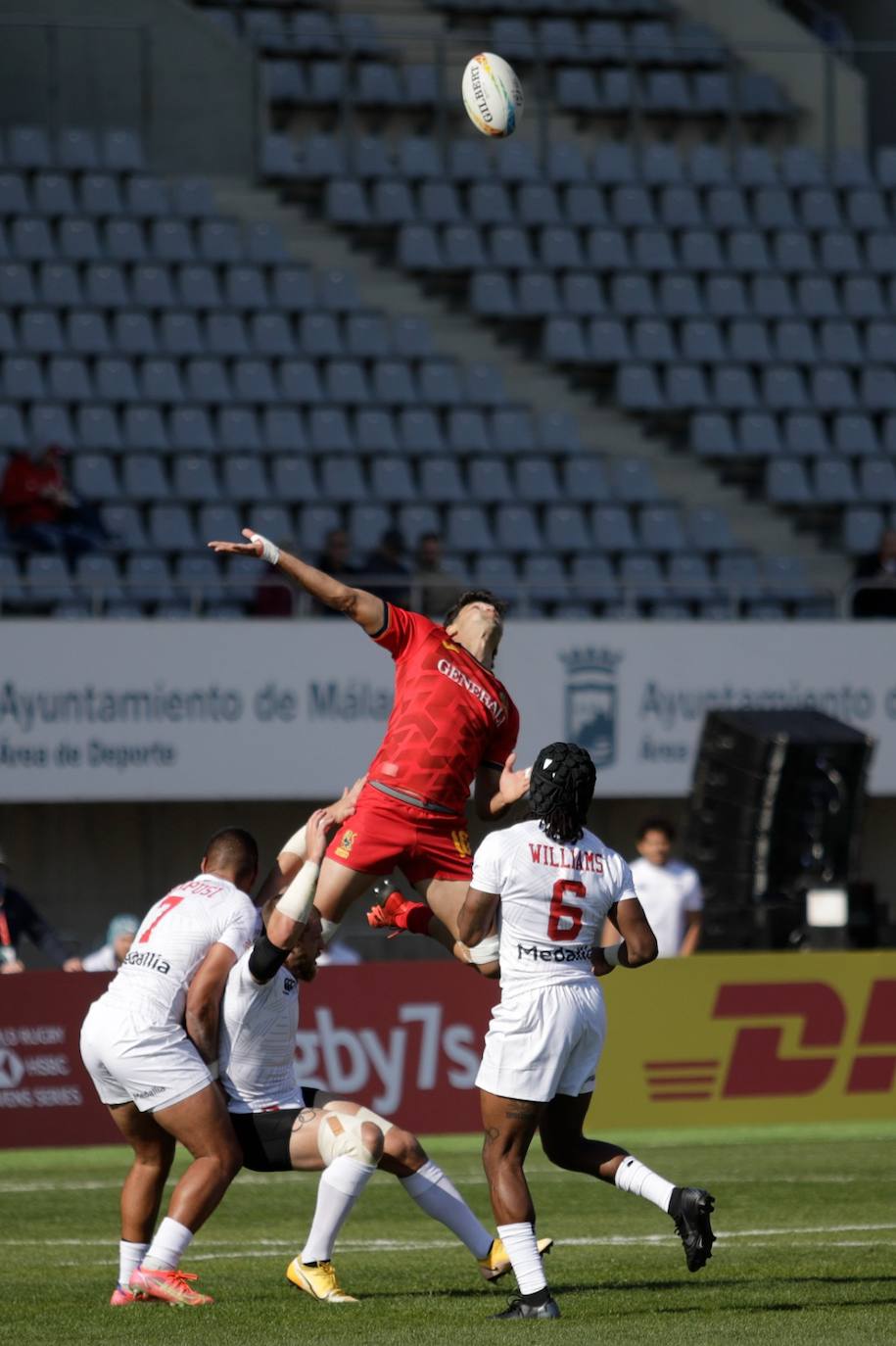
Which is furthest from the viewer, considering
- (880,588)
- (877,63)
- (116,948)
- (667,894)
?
(877,63)

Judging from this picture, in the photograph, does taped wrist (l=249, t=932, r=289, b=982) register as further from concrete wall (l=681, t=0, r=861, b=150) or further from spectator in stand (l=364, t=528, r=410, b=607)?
concrete wall (l=681, t=0, r=861, b=150)

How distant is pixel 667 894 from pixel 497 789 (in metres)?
6.59

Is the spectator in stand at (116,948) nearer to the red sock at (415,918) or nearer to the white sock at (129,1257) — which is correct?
the white sock at (129,1257)

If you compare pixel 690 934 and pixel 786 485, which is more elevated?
pixel 786 485

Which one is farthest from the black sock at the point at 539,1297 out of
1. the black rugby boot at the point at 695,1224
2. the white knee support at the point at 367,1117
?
the white knee support at the point at 367,1117

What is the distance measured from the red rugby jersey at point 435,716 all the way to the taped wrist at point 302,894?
97 cm

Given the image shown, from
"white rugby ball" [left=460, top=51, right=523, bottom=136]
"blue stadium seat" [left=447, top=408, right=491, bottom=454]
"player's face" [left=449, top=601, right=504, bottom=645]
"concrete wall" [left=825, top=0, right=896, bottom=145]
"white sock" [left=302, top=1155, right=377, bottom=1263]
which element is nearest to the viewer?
"white sock" [left=302, top=1155, right=377, bottom=1263]

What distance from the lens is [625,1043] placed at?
1487 centimetres

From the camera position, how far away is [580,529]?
70.7ft

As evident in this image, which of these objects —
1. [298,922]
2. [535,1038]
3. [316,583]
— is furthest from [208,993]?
[316,583]

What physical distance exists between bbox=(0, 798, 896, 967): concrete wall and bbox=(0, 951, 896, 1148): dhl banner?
4620 millimetres

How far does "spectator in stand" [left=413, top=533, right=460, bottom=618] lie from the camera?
60.5ft

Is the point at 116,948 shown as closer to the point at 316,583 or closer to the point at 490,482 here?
the point at 316,583

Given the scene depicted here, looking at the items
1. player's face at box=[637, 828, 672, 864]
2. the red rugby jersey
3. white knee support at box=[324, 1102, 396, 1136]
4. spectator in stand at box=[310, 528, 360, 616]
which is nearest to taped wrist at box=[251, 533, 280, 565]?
the red rugby jersey
